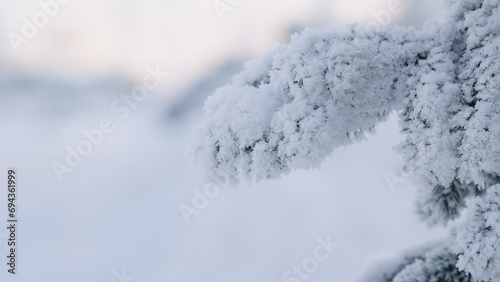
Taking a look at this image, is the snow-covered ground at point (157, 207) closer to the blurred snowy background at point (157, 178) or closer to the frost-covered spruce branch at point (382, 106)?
the blurred snowy background at point (157, 178)

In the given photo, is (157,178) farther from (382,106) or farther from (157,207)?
(382,106)

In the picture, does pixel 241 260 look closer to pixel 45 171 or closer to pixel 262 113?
pixel 45 171

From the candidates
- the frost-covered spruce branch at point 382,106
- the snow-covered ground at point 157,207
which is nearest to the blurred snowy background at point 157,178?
the snow-covered ground at point 157,207

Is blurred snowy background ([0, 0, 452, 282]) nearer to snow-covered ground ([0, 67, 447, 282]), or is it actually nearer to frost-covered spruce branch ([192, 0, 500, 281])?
snow-covered ground ([0, 67, 447, 282])

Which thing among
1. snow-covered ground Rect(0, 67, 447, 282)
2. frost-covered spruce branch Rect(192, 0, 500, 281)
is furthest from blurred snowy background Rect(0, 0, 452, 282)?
frost-covered spruce branch Rect(192, 0, 500, 281)

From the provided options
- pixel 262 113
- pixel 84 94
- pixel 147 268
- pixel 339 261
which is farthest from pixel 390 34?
pixel 84 94

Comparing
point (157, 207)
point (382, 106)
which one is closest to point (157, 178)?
point (157, 207)

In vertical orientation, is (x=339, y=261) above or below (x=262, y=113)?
above
